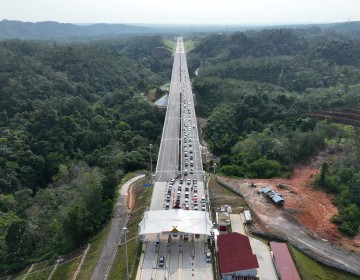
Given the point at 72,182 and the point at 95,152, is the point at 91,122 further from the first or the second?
the point at 72,182

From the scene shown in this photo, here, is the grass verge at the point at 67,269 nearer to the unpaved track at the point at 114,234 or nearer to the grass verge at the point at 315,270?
the unpaved track at the point at 114,234

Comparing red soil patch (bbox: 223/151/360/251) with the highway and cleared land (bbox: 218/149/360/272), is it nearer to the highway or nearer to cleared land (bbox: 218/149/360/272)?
cleared land (bbox: 218/149/360/272)

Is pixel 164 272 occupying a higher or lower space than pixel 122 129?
higher

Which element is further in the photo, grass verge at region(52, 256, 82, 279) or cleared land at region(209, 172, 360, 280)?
grass verge at region(52, 256, 82, 279)

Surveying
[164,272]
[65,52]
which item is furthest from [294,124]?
[65,52]

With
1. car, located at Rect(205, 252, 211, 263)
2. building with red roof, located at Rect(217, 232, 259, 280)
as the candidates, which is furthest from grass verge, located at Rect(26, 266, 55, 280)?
building with red roof, located at Rect(217, 232, 259, 280)

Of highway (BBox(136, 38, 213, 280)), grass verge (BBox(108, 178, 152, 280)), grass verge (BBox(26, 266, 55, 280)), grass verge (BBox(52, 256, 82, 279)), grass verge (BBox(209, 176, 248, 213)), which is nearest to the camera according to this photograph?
highway (BBox(136, 38, 213, 280))
